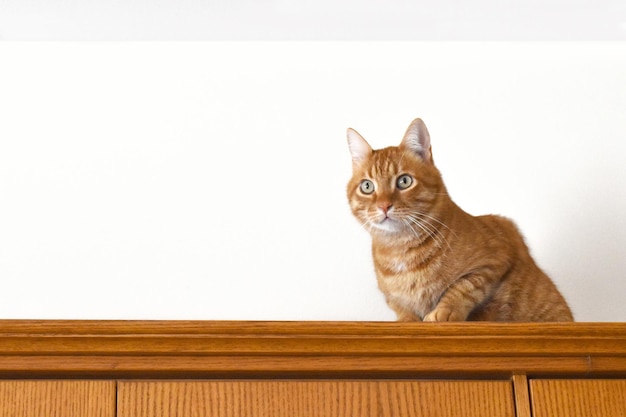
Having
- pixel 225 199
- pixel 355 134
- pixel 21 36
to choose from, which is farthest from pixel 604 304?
pixel 21 36

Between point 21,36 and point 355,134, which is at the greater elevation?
point 21,36

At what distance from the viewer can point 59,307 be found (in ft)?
5.08

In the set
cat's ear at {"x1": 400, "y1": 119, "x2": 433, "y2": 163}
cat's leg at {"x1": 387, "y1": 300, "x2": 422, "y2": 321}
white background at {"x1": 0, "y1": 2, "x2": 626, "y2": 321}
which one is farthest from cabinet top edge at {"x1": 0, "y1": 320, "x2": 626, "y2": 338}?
white background at {"x1": 0, "y1": 2, "x2": 626, "y2": 321}

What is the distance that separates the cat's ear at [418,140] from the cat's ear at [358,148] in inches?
2.4

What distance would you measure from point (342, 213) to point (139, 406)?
730 millimetres

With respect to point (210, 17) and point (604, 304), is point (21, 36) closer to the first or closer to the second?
point (210, 17)

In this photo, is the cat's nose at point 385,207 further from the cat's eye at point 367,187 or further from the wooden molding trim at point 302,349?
the wooden molding trim at point 302,349

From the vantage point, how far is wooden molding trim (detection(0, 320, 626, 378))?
3.30 ft

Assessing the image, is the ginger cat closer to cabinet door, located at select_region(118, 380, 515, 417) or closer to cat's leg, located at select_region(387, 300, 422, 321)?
cat's leg, located at select_region(387, 300, 422, 321)

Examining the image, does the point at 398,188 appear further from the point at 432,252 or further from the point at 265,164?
the point at 265,164

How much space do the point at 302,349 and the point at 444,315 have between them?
263mm

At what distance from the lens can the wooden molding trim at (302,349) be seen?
1005 millimetres

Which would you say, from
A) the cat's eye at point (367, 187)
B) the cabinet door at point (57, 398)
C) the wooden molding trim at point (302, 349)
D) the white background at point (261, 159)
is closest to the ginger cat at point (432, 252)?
the cat's eye at point (367, 187)

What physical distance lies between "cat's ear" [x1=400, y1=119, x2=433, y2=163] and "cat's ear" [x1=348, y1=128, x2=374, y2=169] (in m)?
0.06
